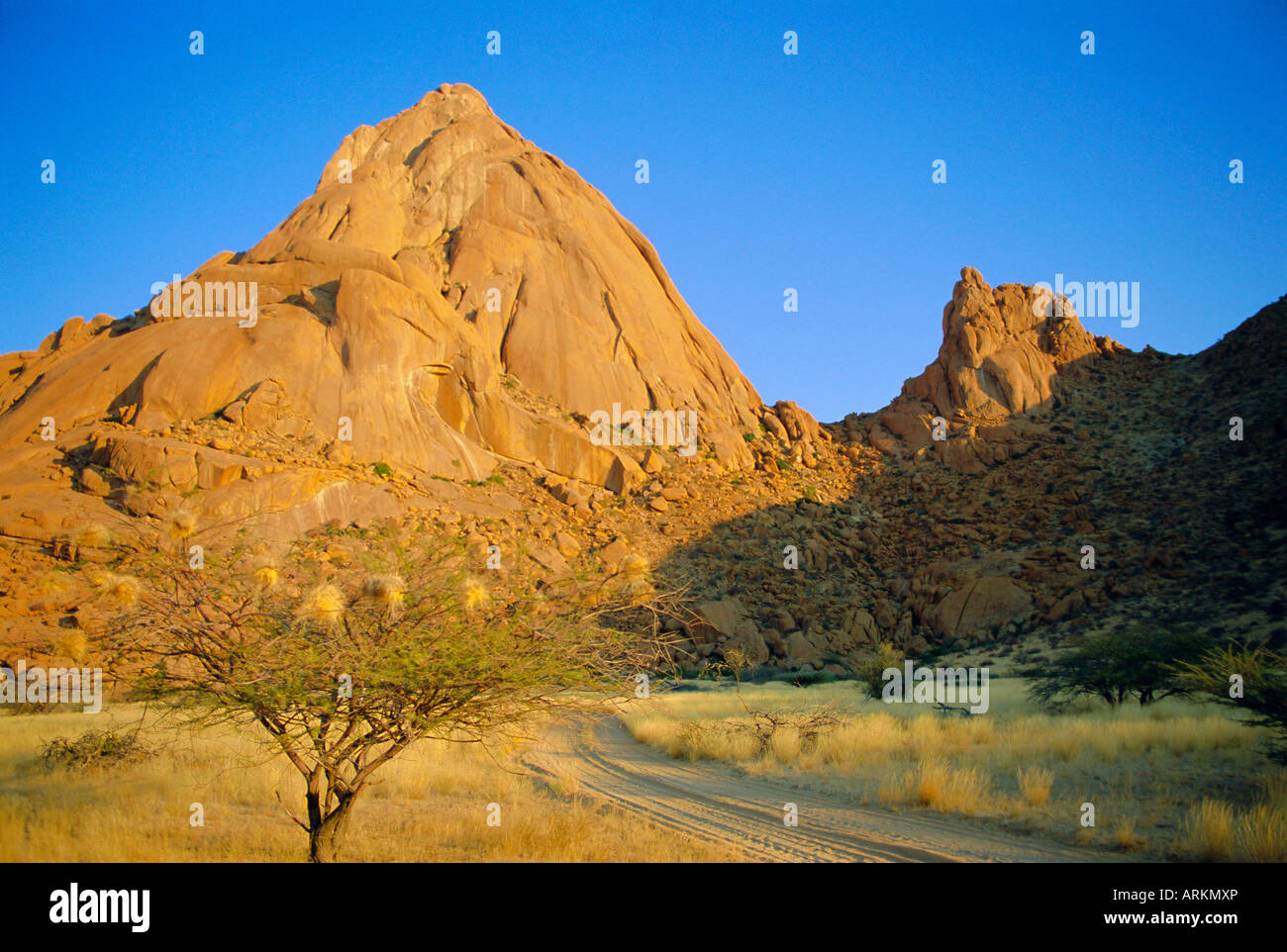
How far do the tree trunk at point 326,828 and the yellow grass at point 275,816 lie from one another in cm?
37

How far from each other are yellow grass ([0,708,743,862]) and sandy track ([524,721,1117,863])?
2.21ft

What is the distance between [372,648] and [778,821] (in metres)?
6.26

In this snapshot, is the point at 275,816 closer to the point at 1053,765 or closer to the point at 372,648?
the point at 372,648

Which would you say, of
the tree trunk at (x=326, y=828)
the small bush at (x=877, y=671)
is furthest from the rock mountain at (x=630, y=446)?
the tree trunk at (x=326, y=828)

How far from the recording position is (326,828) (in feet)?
24.1

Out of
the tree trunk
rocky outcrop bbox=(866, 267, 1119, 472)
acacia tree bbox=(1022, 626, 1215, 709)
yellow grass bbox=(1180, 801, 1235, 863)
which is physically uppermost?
rocky outcrop bbox=(866, 267, 1119, 472)

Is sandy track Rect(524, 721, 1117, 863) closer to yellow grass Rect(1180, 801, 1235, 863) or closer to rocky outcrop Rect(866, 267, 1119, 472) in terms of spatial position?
yellow grass Rect(1180, 801, 1235, 863)

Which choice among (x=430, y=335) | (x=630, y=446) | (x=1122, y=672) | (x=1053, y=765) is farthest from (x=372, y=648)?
(x=630, y=446)

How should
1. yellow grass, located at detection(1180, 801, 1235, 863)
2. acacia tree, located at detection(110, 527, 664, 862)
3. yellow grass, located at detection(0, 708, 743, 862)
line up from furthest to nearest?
yellow grass, located at detection(0, 708, 743, 862)
yellow grass, located at detection(1180, 801, 1235, 863)
acacia tree, located at detection(110, 527, 664, 862)

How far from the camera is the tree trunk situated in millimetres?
7316

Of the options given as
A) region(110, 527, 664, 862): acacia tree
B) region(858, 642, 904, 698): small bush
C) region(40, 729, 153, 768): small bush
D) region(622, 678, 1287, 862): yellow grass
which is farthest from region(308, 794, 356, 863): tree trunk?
region(858, 642, 904, 698): small bush

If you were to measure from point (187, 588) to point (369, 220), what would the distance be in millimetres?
53149
